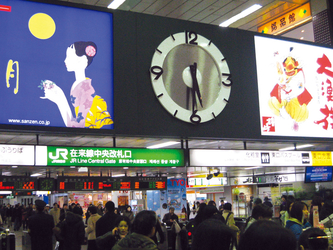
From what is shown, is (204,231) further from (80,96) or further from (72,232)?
(72,232)

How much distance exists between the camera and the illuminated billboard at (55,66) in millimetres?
5777

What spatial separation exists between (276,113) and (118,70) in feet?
11.4

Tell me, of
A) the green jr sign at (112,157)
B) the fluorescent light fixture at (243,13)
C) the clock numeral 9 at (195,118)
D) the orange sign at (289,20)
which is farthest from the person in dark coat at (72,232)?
the orange sign at (289,20)

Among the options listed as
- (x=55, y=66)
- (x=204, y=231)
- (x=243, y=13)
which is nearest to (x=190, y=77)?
(x=55, y=66)

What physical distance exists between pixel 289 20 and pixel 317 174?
577cm

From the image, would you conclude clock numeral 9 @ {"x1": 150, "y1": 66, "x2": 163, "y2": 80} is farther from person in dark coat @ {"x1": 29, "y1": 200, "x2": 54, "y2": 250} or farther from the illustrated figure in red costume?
person in dark coat @ {"x1": 29, "y1": 200, "x2": 54, "y2": 250}

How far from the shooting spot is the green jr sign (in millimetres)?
5883

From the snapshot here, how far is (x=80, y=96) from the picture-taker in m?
6.12

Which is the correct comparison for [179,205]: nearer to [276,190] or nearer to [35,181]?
[276,190]

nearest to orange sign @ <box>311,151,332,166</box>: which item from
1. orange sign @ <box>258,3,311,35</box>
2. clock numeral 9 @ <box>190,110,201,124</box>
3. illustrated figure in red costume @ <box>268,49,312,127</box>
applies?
illustrated figure in red costume @ <box>268,49,312,127</box>

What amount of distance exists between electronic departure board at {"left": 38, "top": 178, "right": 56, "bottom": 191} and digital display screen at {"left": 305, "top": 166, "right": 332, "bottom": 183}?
7.17m

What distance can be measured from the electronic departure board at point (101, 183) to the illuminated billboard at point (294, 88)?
5845 millimetres

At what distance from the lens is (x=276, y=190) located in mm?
21969

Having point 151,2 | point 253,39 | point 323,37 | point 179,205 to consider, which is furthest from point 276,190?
point 253,39
